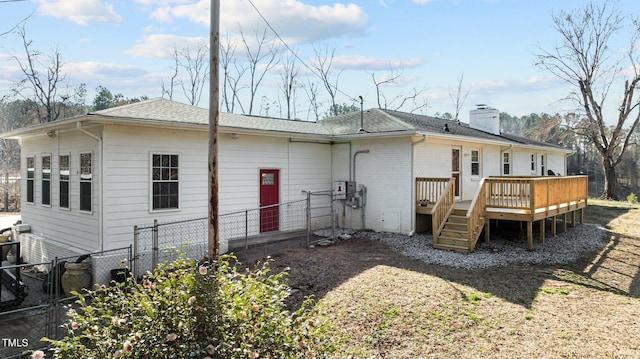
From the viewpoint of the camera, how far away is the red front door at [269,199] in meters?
12.1

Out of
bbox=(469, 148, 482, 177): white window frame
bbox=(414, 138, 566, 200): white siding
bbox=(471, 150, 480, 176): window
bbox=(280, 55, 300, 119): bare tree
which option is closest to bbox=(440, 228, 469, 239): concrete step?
bbox=(414, 138, 566, 200): white siding

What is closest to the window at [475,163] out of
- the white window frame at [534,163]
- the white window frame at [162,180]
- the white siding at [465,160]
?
the white siding at [465,160]

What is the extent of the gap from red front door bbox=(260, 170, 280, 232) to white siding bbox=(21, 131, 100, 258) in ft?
14.7

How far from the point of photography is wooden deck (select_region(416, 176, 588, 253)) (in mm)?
10148

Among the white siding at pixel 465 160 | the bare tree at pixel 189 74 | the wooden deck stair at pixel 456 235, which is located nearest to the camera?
the wooden deck stair at pixel 456 235

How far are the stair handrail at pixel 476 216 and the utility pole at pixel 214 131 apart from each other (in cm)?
650

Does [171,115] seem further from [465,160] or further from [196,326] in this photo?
[465,160]

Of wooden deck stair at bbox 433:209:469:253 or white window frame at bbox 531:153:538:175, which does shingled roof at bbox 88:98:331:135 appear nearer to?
wooden deck stair at bbox 433:209:469:253

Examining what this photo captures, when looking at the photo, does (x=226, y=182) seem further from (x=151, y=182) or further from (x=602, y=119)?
(x=602, y=119)

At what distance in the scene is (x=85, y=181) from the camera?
959 cm

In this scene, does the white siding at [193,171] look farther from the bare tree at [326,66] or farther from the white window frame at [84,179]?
the bare tree at [326,66]

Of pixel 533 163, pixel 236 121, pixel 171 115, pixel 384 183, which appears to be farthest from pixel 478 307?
pixel 533 163

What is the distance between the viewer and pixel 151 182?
949 cm

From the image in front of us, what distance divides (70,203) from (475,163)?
13.1m
